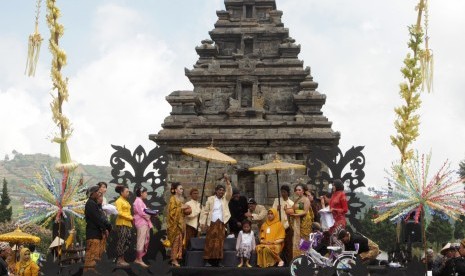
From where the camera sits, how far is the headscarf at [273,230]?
48.8ft

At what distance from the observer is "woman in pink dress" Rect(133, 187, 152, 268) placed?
47.6 ft

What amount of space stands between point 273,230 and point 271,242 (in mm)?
288

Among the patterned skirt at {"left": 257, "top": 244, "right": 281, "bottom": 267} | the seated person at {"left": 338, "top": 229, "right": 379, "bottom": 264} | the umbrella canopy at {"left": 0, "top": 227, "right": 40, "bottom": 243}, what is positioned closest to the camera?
the seated person at {"left": 338, "top": 229, "right": 379, "bottom": 264}

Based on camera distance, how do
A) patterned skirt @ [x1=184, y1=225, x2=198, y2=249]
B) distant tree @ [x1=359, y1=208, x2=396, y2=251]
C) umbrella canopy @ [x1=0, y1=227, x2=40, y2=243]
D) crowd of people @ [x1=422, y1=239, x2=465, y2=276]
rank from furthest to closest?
distant tree @ [x1=359, y1=208, x2=396, y2=251] < patterned skirt @ [x1=184, y1=225, x2=198, y2=249] < umbrella canopy @ [x1=0, y1=227, x2=40, y2=243] < crowd of people @ [x1=422, y1=239, x2=465, y2=276]

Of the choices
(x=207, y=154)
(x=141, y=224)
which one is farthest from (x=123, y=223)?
(x=207, y=154)

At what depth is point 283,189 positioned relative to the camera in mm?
15609

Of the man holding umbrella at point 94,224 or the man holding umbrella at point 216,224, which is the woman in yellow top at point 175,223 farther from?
the man holding umbrella at point 94,224

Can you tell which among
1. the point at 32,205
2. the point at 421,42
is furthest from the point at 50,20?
the point at 421,42

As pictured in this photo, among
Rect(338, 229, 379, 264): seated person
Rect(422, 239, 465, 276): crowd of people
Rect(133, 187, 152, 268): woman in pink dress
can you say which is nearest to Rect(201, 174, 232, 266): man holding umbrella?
Rect(133, 187, 152, 268): woman in pink dress

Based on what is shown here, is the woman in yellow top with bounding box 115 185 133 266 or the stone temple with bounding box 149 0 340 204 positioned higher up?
the stone temple with bounding box 149 0 340 204

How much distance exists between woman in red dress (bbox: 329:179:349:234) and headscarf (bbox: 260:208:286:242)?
1509mm

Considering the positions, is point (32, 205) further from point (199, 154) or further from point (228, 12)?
point (228, 12)

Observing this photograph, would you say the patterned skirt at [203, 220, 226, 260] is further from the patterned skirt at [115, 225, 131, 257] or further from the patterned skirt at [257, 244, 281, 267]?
the patterned skirt at [115, 225, 131, 257]

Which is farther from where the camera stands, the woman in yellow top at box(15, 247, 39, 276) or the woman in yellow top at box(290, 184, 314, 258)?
the woman in yellow top at box(290, 184, 314, 258)
